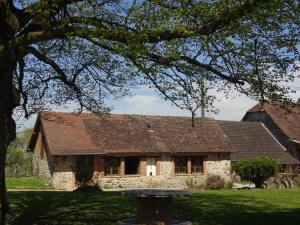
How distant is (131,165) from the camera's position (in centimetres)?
3553

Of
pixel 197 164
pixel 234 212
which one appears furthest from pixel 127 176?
pixel 234 212

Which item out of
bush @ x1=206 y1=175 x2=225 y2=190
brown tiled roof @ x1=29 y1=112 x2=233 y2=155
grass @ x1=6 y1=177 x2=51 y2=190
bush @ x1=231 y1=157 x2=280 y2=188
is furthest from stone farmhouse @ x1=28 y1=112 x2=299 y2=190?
bush @ x1=231 y1=157 x2=280 y2=188

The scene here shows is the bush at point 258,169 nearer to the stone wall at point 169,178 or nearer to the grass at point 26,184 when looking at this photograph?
the stone wall at point 169,178

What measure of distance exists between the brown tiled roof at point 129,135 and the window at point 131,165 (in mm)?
1351

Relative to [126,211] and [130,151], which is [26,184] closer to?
[130,151]

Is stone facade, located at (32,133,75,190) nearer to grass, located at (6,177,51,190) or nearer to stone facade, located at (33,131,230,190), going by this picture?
stone facade, located at (33,131,230,190)

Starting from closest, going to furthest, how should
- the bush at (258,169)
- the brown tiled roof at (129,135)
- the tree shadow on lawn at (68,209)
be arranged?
the tree shadow on lawn at (68,209) → the bush at (258,169) → the brown tiled roof at (129,135)

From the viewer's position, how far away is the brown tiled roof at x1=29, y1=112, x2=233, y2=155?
1292 inches

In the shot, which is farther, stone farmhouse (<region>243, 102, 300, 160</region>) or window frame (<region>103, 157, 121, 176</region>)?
stone farmhouse (<region>243, 102, 300, 160</region>)

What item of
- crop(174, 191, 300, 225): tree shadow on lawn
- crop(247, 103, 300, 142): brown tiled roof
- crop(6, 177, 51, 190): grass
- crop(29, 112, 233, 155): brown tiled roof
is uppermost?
crop(247, 103, 300, 142): brown tiled roof

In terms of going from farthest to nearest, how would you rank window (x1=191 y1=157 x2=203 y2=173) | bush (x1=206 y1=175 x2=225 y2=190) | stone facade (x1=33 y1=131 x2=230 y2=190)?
1. window (x1=191 y1=157 x2=203 y2=173)
2. stone facade (x1=33 y1=131 x2=230 y2=190)
3. bush (x1=206 y1=175 x2=225 y2=190)

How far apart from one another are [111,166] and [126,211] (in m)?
19.0

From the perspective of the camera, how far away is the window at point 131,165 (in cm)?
3503

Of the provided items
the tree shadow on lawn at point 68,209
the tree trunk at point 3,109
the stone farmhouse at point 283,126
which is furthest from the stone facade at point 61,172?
the tree trunk at point 3,109
